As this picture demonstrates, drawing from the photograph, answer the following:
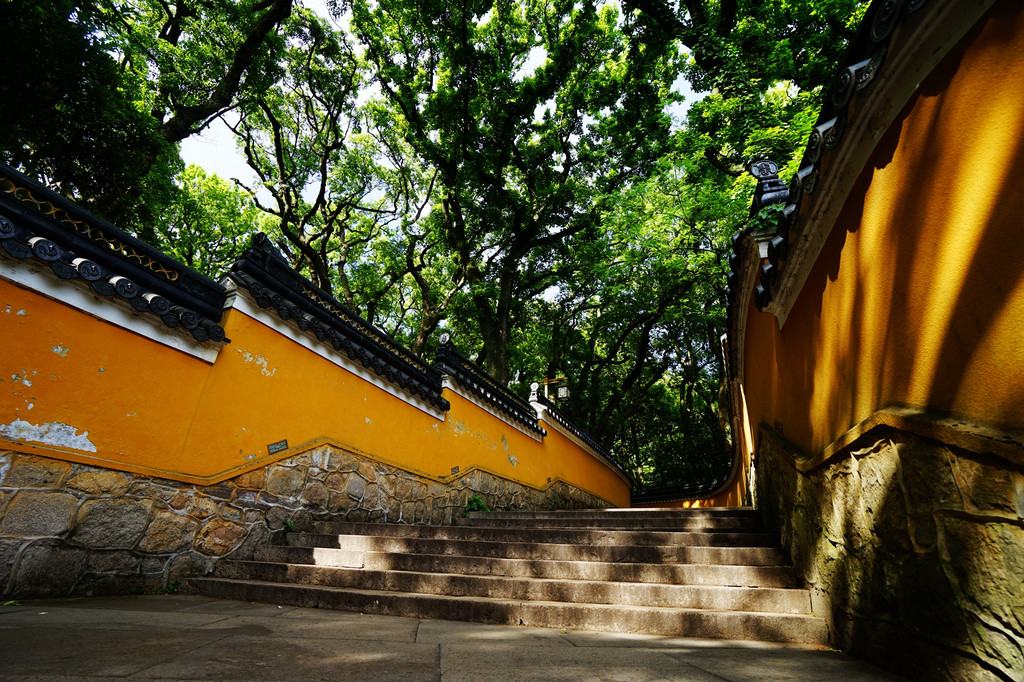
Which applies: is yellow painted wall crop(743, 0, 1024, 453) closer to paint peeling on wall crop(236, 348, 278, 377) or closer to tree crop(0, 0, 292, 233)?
paint peeling on wall crop(236, 348, 278, 377)

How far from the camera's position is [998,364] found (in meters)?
1.45

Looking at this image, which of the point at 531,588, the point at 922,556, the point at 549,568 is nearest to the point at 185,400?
the point at 531,588

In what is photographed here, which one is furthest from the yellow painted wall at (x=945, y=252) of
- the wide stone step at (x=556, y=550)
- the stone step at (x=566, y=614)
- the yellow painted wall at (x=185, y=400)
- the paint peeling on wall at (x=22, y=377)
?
the paint peeling on wall at (x=22, y=377)

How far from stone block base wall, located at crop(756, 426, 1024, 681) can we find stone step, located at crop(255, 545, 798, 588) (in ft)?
1.57

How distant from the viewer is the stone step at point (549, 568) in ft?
9.95

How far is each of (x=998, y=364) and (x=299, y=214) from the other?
1508cm

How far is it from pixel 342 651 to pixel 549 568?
182 centimetres

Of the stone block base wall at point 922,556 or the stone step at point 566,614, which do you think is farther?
the stone step at point 566,614

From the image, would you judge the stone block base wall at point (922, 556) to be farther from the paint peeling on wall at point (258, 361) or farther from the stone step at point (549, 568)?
the paint peeling on wall at point (258, 361)

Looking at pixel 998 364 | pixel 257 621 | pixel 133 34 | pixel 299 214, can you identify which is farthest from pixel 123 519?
pixel 299 214

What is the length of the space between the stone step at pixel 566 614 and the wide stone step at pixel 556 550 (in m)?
0.69

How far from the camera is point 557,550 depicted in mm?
3773

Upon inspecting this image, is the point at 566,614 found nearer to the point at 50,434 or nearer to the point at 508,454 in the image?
the point at 50,434

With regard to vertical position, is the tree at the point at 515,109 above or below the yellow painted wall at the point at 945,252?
above
